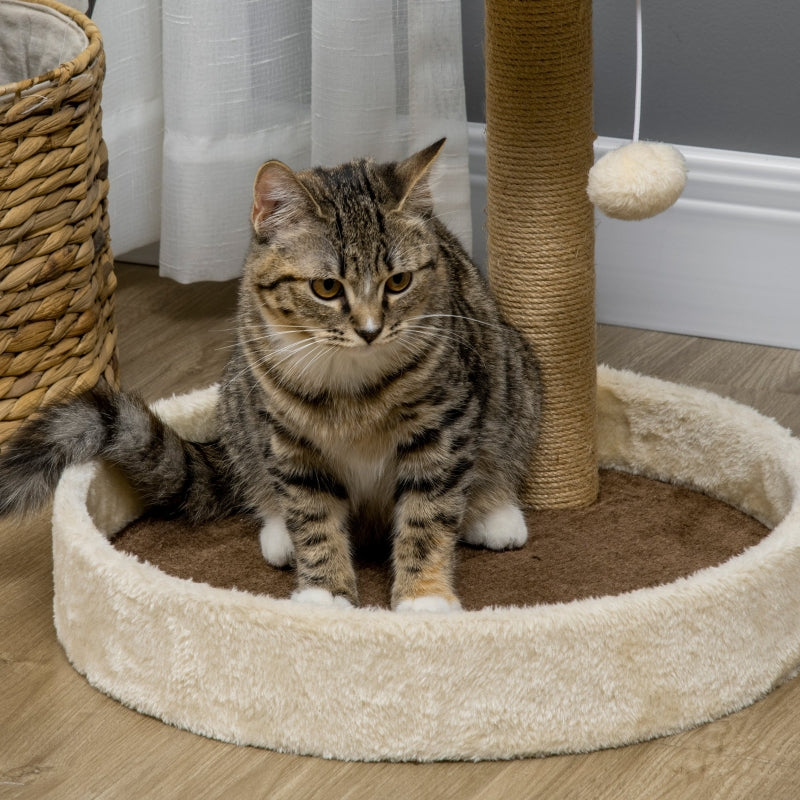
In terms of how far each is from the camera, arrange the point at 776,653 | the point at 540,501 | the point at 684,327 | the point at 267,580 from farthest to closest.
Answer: the point at 684,327
the point at 540,501
the point at 267,580
the point at 776,653

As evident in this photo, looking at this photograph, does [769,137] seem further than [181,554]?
Yes

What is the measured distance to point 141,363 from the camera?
2242 millimetres

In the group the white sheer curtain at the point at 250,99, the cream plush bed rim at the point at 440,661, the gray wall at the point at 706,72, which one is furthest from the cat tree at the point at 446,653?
the gray wall at the point at 706,72

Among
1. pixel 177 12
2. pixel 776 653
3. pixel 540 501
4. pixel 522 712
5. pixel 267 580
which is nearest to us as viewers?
pixel 522 712

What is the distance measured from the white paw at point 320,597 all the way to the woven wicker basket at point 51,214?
51 centimetres

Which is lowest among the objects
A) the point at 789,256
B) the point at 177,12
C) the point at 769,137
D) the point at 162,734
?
the point at 162,734

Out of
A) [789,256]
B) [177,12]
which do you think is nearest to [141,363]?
[177,12]

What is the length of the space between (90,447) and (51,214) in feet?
1.36

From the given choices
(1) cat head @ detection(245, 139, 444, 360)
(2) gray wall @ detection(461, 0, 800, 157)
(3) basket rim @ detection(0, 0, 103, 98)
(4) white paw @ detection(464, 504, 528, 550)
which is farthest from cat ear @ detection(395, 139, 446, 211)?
(2) gray wall @ detection(461, 0, 800, 157)

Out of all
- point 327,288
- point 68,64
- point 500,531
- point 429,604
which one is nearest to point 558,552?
point 500,531

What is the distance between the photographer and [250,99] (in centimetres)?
219

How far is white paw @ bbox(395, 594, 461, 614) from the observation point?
4.69ft

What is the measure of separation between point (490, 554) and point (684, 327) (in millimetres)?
814

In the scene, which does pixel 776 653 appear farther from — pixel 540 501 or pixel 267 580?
pixel 267 580
